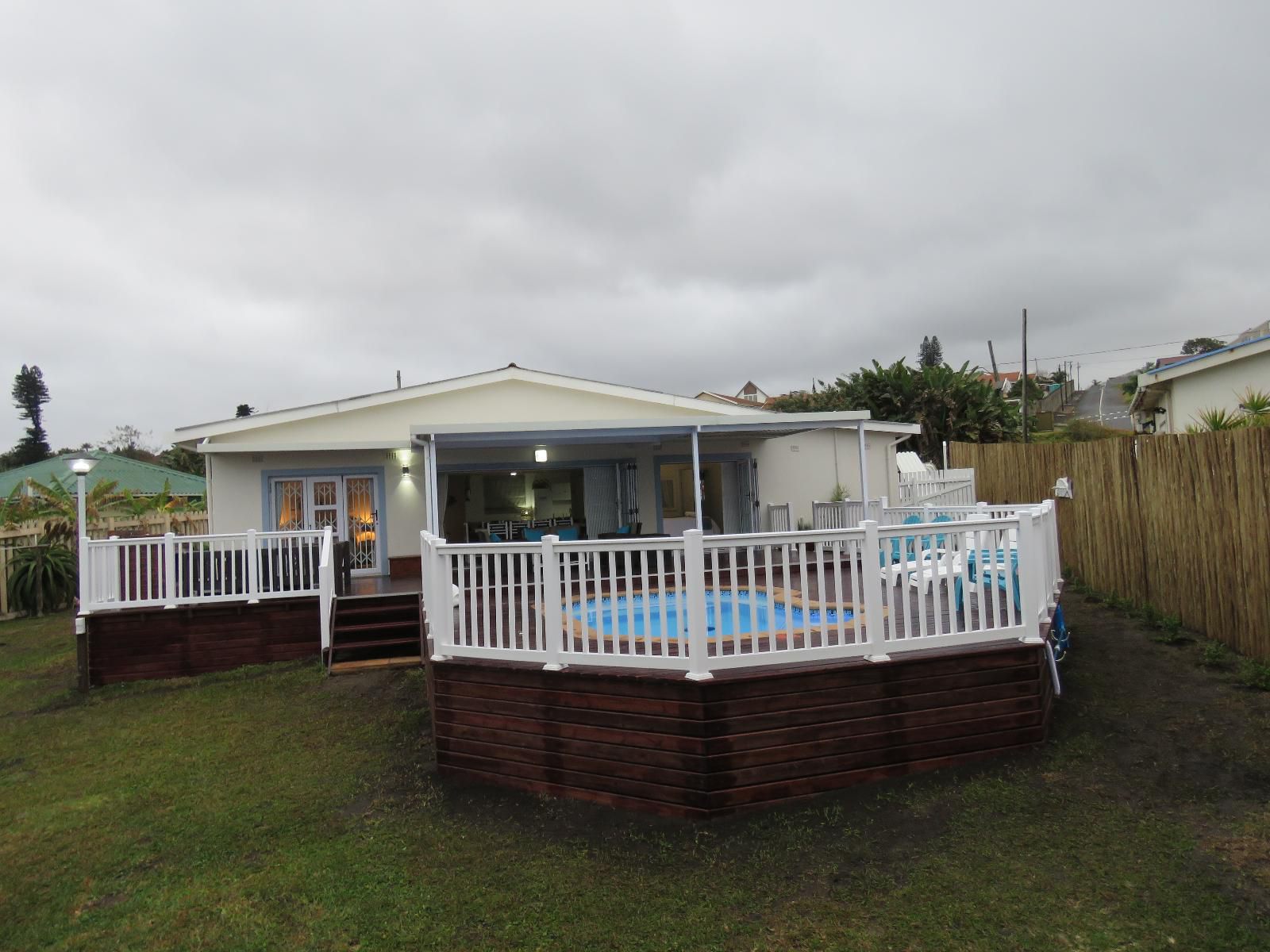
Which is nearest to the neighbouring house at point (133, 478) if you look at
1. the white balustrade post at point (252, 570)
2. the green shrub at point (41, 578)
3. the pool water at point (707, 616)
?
the green shrub at point (41, 578)

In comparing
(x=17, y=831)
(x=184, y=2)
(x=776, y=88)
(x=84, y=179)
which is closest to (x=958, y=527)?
(x=17, y=831)

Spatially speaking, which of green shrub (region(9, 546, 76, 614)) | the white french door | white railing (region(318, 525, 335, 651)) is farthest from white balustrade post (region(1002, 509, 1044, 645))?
green shrub (region(9, 546, 76, 614))

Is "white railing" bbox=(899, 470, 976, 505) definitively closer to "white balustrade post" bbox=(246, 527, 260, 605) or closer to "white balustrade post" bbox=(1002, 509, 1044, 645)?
"white balustrade post" bbox=(1002, 509, 1044, 645)

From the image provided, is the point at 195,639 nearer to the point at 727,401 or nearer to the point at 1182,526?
the point at 1182,526

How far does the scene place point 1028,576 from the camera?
4.59m

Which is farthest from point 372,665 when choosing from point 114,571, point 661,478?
point 661,478

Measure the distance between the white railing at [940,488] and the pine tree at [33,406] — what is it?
70329 millimetres

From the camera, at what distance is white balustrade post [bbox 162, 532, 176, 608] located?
27.6ft

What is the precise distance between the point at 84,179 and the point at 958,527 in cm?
1695

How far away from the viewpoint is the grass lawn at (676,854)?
306 cm

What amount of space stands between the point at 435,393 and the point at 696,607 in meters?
9.82

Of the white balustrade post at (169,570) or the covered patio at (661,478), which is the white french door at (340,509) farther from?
the white balustrade post at (169,570)

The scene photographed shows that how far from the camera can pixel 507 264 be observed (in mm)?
21594

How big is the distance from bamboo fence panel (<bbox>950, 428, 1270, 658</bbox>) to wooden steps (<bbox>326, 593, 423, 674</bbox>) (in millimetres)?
7784
